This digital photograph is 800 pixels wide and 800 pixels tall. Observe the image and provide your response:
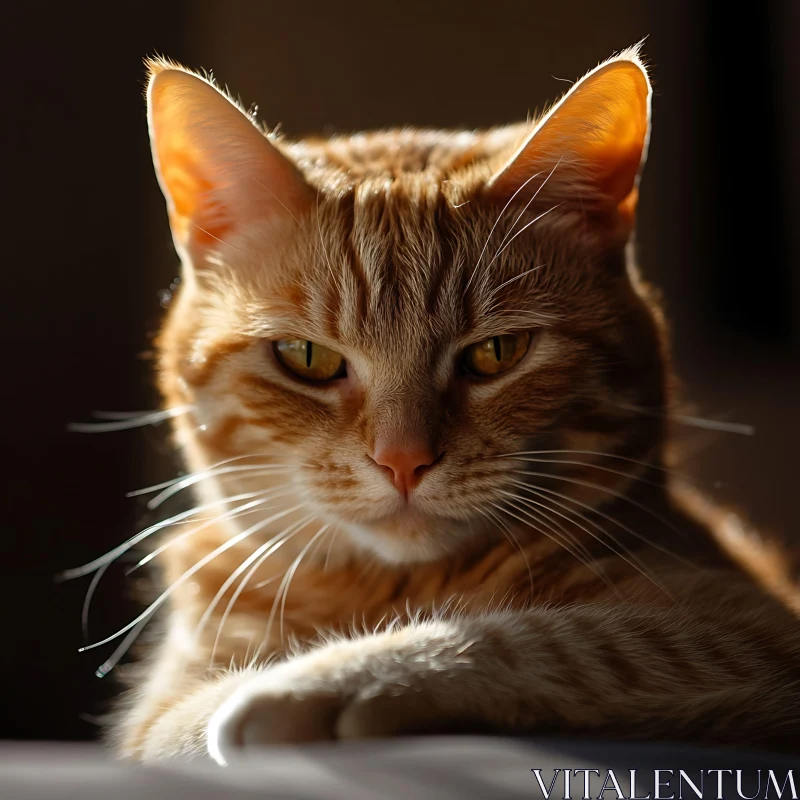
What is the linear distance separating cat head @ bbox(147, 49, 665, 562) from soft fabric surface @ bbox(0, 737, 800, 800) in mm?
397

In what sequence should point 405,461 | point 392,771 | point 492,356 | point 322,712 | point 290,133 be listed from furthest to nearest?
point 290,133
point 492,356
point 405,461
point 322,712
point 392,771

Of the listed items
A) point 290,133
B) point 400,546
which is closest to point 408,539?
point 400,546

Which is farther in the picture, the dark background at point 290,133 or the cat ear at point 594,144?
the dark background at point 290,133

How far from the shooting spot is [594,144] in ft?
3.95

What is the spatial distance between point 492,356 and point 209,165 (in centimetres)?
49

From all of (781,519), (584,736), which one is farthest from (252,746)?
(781,519)

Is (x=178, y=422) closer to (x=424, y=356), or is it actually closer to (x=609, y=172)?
(x=424, y=356)

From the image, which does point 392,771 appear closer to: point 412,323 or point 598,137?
point 412,323

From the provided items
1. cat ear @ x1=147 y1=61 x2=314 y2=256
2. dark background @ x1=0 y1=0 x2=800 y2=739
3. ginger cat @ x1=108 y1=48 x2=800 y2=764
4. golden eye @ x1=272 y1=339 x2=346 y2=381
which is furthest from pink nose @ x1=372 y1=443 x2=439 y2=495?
dark background @ x1=0 y1=0 x2=800 y2=739

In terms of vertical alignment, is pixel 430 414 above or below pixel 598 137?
below

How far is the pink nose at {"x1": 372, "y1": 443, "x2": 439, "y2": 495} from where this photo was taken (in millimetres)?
1041

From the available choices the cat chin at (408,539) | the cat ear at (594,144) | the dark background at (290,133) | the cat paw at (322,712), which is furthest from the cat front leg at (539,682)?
the dark background at (290,133)

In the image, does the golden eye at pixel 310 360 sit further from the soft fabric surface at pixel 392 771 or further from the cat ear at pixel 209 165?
the soft fabric surface at pixel 392 771

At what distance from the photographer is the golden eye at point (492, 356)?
116cm
